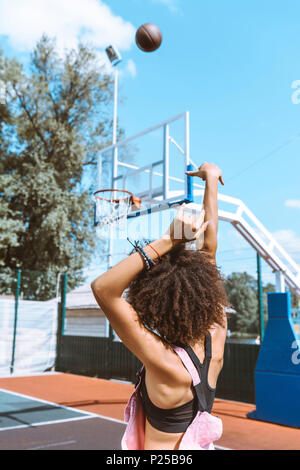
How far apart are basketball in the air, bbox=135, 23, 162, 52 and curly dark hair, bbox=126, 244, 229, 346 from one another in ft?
18.6

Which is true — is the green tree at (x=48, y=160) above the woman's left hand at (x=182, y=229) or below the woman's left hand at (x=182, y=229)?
above

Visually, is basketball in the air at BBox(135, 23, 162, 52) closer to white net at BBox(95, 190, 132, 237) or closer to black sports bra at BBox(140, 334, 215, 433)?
white net at BBox(95, 190, 132, 237)

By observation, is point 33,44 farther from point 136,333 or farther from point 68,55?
point 136,333

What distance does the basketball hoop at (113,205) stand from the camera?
7820 millimetres

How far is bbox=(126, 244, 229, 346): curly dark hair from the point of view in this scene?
130cm

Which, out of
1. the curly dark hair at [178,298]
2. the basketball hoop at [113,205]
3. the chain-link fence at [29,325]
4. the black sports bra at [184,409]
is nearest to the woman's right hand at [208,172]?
the curly dark hair at [178,298]

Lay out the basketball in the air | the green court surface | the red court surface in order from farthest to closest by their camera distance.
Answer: the green court surface < the basketball in the air < the red court surface

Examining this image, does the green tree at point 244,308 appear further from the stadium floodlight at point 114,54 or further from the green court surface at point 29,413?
the green court surface at point 29,413

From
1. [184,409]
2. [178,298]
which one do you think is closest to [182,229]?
[178,298]

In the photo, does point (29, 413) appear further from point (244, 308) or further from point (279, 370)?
point (244, 308)

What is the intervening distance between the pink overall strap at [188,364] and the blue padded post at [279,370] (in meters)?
6.06

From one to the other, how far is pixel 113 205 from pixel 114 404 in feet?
12.5

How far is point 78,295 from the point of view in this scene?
14211 millimetres

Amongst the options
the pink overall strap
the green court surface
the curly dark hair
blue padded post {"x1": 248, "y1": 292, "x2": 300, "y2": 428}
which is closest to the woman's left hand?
the curly dark hair
